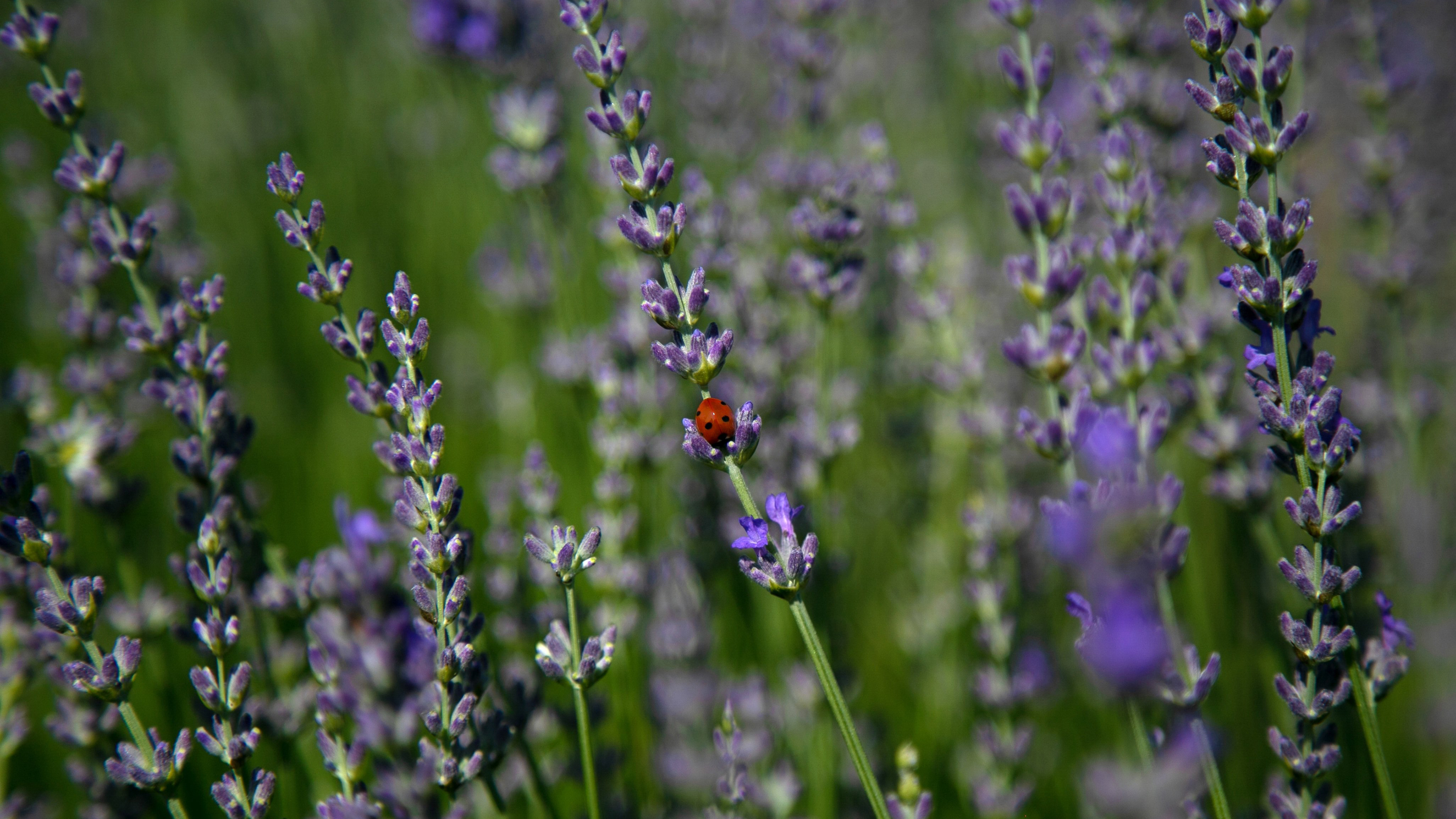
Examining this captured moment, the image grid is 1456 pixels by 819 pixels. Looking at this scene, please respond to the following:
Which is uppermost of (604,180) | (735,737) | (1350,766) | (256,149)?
(256,149)

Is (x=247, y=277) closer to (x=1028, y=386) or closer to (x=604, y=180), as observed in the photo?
(x=604, y=180)

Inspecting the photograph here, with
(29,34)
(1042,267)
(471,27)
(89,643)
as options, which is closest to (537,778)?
(89,643)

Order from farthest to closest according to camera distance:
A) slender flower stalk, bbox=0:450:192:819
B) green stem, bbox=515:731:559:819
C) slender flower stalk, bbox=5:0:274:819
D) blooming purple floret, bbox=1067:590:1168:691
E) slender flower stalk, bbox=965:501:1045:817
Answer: slender flower stalk, bbox=965:501:1045:817 < green stem, bbox=515:731:559:819 < slender flower stalk, bbox=5:0:274:819 < slender flower stalk, bbox=0:450:192:819 < blooming purple floret, bbox=1067:590:1168:691

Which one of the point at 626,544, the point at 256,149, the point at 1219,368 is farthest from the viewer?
the point at 256,149

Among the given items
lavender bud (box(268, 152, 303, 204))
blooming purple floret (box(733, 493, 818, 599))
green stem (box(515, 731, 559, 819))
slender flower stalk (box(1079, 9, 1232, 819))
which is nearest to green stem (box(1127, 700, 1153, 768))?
slender flower stalk (box(1079, 9, 1232, 819))

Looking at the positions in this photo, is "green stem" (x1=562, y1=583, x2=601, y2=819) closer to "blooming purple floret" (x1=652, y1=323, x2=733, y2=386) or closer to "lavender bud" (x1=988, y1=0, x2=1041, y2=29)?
"blooming purple floret" (x1=652, y1=323, x2=733, y2=386)

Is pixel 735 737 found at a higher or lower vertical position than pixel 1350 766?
higher

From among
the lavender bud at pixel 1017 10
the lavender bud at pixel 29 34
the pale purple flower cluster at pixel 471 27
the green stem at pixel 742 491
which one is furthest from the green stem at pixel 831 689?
the pale purple flower cluster at pixel 471 27

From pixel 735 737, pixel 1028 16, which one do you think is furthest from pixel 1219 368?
pixel 735 737
